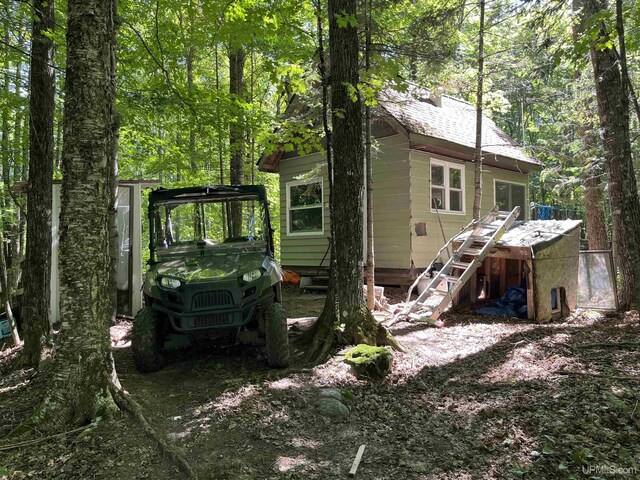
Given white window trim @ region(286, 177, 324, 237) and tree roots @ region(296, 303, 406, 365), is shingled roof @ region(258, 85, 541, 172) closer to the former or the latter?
white window trim @ region(286, 177, 324, 237)

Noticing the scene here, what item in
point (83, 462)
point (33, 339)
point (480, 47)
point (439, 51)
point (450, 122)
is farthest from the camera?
point (450, 122)

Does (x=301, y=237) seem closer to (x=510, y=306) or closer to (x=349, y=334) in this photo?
(x=510, y=306)

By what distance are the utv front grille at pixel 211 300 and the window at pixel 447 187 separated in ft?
26.7

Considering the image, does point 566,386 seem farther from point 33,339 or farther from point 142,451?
point 33,339

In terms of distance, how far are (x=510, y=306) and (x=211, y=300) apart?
5.91m

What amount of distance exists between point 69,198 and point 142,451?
2.08 m

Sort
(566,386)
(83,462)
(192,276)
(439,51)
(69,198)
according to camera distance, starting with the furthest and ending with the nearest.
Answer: (439,51)
(192,276)
(566,386)
(69,198)
(83,462)

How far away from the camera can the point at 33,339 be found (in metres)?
5.49

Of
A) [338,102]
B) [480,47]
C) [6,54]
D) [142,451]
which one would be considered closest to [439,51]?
[480,47]

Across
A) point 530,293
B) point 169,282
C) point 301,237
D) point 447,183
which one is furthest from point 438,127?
point 169,282

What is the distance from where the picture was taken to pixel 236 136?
31.2 feet

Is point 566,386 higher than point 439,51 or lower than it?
lower

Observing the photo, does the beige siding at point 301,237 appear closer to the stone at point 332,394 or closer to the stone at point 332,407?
the stone at point 332,394

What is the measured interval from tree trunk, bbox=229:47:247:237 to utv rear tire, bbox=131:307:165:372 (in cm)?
227
